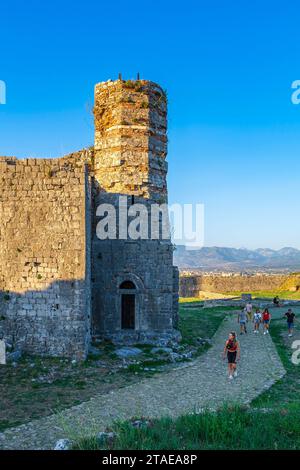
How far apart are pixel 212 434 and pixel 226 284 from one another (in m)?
43.3

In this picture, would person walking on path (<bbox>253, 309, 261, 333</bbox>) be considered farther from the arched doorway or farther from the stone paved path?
the arched doorway

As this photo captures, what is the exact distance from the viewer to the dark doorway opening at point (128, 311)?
19.0 metres

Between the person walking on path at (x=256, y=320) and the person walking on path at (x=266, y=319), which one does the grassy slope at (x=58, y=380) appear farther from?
the person walking on path at (x=256, y=320)

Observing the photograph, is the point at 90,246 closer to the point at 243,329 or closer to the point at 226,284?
the point at 243,329

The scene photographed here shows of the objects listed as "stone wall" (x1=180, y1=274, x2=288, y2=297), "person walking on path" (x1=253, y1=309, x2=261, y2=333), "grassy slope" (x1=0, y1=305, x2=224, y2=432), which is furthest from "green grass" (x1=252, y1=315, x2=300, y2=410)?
"stone wall" (x1=180, y1=274, x2=288, y2=297)

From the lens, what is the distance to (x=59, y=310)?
15.5 metres

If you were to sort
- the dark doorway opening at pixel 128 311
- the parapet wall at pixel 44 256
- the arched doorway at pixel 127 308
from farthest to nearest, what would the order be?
the dark doorway opening at pixel 128 311 → the arched doorway at pixel 127 308 → the parapet wall at pixel 44 256

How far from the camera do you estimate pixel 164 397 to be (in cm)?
1156

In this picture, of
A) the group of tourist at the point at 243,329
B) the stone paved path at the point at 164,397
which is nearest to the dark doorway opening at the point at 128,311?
the stone paved path at the point at 164,397

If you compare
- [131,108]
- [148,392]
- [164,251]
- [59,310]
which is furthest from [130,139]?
[148,392]
